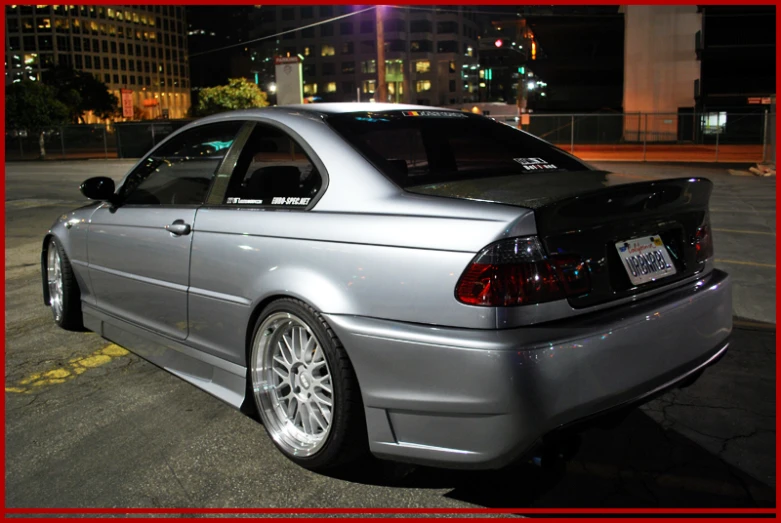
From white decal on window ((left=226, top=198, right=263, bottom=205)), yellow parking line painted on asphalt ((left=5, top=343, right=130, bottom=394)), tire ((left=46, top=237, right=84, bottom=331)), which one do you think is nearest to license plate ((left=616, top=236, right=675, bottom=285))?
white decal on window ((left=226, top=198, right=263, bottom=205))

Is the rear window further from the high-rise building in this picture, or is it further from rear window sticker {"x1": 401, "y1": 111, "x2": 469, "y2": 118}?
the high-rise building

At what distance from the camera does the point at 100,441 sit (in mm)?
3494

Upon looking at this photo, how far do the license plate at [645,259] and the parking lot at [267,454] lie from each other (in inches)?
16.5

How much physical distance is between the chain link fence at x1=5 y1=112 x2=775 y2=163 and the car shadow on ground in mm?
26710

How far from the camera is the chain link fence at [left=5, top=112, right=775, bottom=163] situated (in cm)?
3084

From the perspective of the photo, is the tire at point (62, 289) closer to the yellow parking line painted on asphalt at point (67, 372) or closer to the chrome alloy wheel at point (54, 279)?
the chrome alloy wheel at point (54, 279)

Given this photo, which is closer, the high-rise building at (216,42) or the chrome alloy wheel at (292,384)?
the chrome alloy wheel at (292,384)

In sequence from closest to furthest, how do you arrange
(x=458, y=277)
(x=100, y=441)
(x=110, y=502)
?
(x=458, y=277) → (x=110, y=502) → (x=100, y=441)

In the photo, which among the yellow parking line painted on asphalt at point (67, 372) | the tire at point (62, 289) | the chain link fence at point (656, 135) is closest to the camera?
the yellow parking line painted on asphalt at point (67, 372)

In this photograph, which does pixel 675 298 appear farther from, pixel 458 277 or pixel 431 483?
pixel 431 483

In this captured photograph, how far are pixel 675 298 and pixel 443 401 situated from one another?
3.58ft

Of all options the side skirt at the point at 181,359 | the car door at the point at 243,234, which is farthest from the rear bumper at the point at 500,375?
the side skirt at the point at 181,359

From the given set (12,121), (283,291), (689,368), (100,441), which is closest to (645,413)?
(689,368)

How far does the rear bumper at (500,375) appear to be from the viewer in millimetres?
2449
